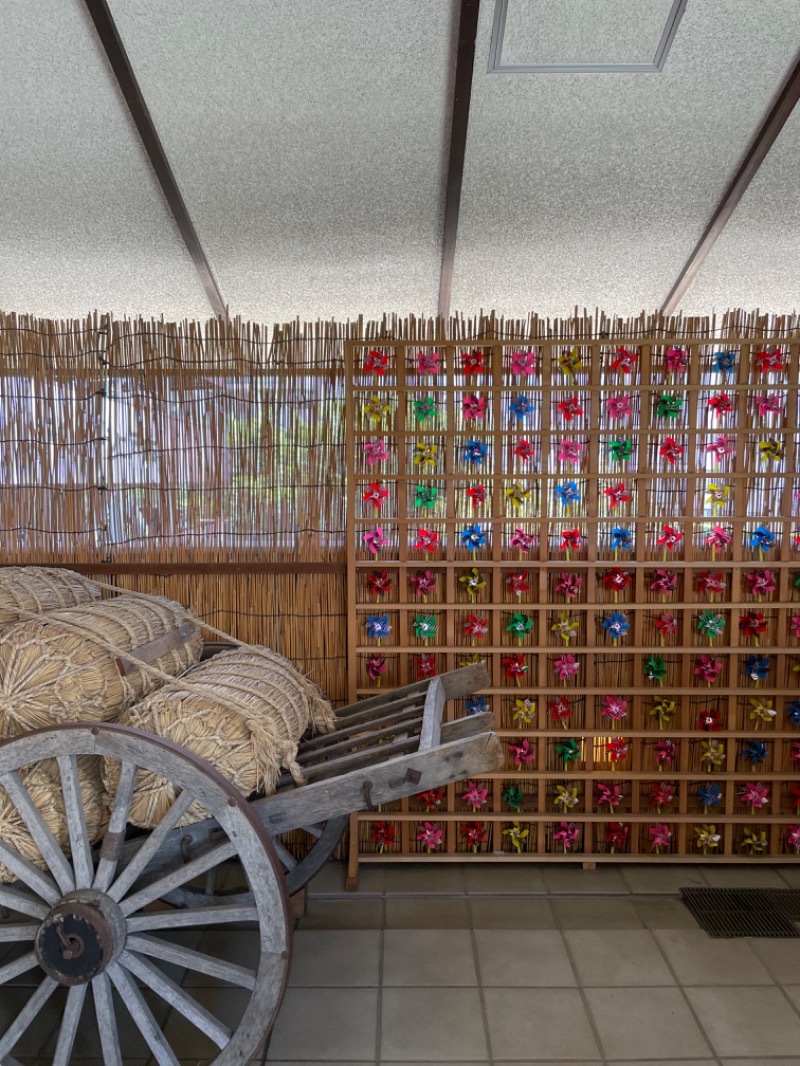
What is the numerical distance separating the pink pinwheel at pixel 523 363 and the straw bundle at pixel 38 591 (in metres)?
1.71

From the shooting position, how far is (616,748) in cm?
296

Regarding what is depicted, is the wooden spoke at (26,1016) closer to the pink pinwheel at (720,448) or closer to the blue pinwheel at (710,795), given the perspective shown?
the blue pinwheel at (710,795)

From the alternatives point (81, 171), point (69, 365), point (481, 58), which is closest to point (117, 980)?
point (69, 365)

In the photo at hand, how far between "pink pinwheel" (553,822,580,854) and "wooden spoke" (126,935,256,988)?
60.8 inches

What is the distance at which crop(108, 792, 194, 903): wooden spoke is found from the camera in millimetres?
1765

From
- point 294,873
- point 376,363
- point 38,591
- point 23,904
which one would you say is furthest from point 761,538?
point 23,904

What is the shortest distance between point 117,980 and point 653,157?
110 inches

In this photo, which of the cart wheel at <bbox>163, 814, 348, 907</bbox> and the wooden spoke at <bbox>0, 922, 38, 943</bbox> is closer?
the wooden spoke at <bbox>0, 922, 38, 943</bbox>

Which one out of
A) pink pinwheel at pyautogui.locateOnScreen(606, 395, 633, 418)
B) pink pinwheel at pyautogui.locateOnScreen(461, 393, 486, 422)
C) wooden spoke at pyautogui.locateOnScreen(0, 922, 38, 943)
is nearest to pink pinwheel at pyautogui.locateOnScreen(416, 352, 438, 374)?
pink pinwheel at pyautogui.locateOnScreen(461, 393, 486, 422)

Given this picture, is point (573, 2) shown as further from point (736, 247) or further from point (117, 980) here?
point (117, 980)

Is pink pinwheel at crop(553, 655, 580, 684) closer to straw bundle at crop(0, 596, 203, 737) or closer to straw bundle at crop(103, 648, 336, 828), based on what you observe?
straw bundle at crop(103, 648, 336, 828)

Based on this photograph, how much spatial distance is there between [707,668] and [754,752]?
15.0 inches

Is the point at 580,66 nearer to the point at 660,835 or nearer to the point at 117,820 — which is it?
the point at 117,820

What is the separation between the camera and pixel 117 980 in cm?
177
